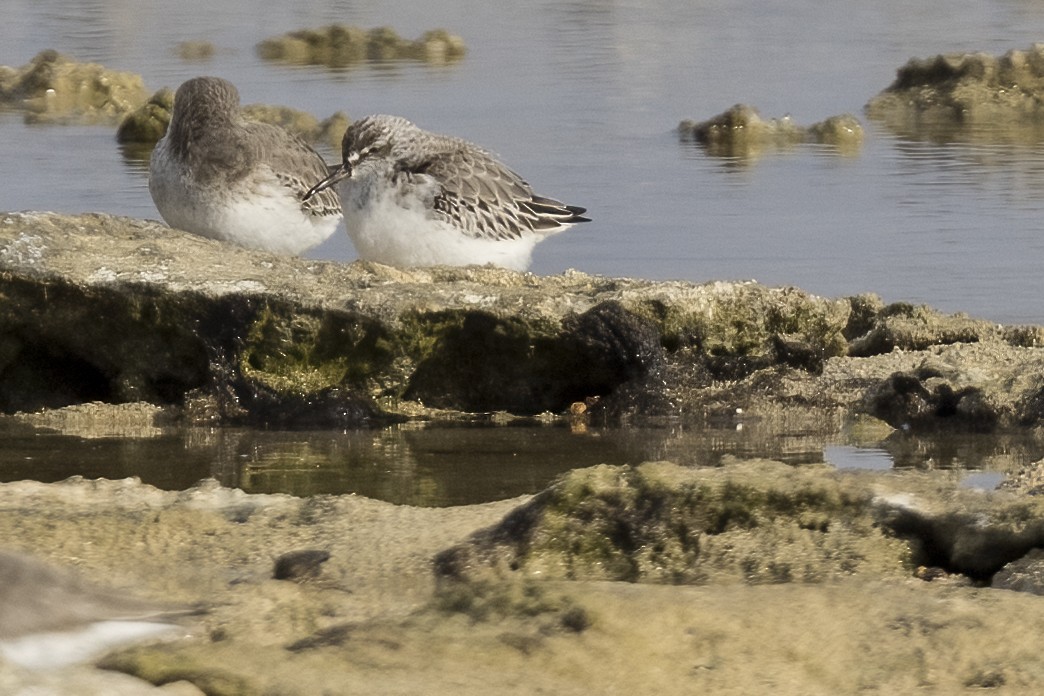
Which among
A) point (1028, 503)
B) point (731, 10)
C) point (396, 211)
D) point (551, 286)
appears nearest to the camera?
point (1028, 503)

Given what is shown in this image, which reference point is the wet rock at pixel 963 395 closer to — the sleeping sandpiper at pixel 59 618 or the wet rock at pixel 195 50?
the sleeping sandpiper at pixel 59 618

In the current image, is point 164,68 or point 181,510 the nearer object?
point 181,510

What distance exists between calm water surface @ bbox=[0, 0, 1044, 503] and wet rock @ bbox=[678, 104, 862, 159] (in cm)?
24

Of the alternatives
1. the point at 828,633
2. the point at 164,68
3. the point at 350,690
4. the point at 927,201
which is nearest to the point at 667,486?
the point at 828,633

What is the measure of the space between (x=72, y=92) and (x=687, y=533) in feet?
40.9

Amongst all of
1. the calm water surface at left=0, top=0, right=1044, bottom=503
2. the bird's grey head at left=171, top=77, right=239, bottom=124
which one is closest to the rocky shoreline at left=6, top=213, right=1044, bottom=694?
the calm water surface at left=0, top=0, right=1044, bottom=503

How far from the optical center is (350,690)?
335 centimetres

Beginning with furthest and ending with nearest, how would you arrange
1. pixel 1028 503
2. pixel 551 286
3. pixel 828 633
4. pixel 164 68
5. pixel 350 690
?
pixel 164 68, pixel 551 286, pixel 1028 503, pixel 828 633, pixel 350 690

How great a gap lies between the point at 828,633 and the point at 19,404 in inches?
160

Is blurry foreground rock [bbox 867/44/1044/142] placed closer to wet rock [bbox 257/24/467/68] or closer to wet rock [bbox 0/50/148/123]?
wet rock [bbox 257/24/467/68]

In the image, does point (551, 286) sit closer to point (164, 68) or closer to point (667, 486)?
point (667, 486)

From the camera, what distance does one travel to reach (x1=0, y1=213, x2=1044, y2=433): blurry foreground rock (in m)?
6.63

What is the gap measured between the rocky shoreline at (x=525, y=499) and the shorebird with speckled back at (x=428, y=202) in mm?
590

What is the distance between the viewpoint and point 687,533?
14.0 ft
